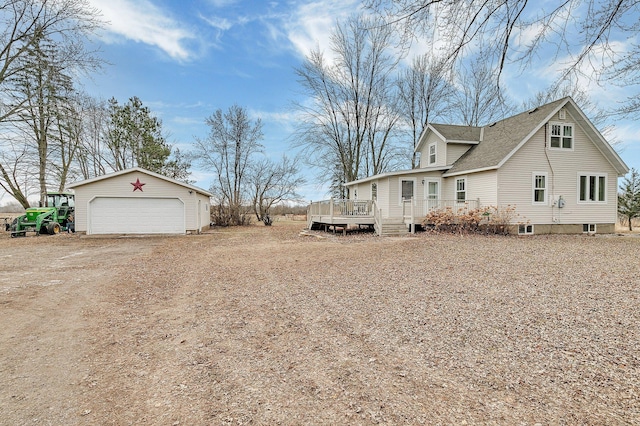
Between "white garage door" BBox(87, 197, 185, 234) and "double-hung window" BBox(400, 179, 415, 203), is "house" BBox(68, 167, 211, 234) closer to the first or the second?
"white garage door" BBox(87, 197, 185, 234)

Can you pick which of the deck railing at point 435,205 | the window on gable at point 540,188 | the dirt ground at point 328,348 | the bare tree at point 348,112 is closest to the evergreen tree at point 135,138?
the bare tree at point 348,112

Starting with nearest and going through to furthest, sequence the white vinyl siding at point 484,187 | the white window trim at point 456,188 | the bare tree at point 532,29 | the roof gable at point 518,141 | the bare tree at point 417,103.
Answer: the bare tree at point 532,29
the roof gable at point 518,141
the white vinyl siding at point 484,187
the white window trim at point 456,188
the bare tree at point 417,103

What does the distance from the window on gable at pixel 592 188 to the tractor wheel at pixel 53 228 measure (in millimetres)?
26429

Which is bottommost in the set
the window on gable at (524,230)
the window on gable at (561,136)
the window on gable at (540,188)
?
the window on gable at (524,230)

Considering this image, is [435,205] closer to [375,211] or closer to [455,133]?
[375,211]

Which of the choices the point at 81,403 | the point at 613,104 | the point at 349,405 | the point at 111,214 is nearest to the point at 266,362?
the point at 349,405

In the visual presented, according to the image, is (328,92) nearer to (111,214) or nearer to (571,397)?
(111,214)

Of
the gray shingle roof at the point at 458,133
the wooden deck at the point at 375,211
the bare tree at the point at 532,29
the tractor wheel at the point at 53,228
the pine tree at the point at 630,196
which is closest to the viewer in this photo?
the bare tree at the point at 532,29

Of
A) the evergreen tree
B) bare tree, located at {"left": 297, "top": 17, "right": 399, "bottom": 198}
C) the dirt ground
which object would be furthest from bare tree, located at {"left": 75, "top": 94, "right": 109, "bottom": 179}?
the dirt ground

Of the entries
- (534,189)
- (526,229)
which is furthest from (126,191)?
(534,189)

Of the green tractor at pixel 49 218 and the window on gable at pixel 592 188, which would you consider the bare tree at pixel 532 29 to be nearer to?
the window on gable at pixel 592 188

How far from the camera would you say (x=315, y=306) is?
4539 millimetres

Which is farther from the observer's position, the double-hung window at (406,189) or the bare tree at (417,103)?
the bare tree at (417,103)

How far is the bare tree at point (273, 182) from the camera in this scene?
1139 inches
